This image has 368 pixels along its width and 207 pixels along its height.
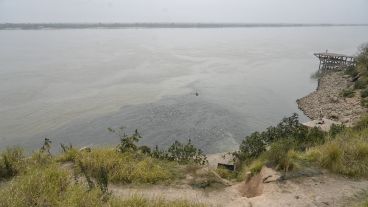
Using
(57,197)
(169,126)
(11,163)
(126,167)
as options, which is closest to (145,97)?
(169,126)

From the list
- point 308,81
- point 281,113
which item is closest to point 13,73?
point 281,113

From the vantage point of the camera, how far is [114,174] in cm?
911

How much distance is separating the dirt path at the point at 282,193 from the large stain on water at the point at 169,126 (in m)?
13.4

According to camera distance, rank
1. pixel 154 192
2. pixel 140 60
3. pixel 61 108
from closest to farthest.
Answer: pixel 154 192
pixel 61 108
pixel 140 60

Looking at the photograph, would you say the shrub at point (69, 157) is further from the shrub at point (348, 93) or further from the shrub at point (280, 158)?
the shrub at point (348, 93)

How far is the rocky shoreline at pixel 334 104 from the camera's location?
25567 millimetres

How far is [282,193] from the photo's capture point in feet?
27.5

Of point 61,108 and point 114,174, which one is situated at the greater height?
point 114,174

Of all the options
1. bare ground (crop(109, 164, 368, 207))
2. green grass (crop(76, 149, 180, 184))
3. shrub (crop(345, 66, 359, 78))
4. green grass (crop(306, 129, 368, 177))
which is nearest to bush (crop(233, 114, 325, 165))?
green grass (crop(306, 129, 368, 177))

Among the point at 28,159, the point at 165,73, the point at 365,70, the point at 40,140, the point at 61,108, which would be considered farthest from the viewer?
the point at 165,73

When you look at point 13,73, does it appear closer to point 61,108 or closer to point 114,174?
point 61,108

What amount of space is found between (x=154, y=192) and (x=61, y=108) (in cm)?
2441

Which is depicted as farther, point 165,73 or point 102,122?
A: point 165,73

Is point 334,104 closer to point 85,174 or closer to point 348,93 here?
point 348,93
